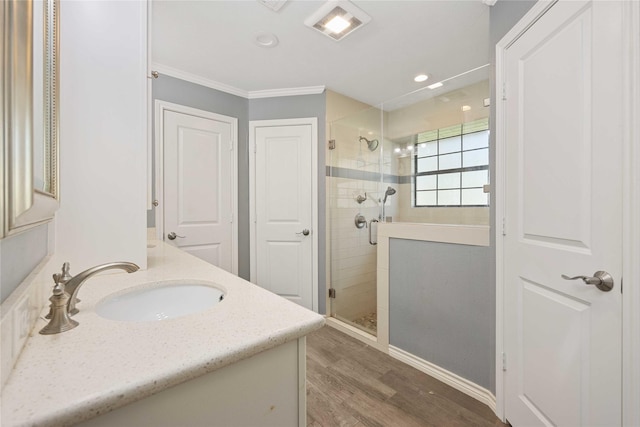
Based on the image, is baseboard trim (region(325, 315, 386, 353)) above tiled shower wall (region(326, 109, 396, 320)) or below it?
below

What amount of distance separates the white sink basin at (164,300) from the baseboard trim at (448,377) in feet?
5.38

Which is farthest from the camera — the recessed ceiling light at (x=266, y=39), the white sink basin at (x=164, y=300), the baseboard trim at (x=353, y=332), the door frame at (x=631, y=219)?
the baseboard trim at (x=353, y=332)

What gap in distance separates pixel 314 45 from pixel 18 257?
206cm

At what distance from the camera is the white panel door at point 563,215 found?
2.96 ft

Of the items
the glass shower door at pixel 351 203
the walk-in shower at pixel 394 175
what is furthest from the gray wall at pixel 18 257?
the glass shower door at pixel 351 203

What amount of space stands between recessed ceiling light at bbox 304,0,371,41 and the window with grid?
1.04 meters

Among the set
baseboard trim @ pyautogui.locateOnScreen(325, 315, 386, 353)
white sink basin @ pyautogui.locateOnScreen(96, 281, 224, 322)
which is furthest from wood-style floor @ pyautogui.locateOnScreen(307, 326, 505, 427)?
white sink basin @ pyautogui.locateOnScreen(96, 281, 224, 322)

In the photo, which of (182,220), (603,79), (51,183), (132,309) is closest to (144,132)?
(51,183)

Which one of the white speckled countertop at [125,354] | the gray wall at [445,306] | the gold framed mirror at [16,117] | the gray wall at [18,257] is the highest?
the gold framed mirror at [16,117]

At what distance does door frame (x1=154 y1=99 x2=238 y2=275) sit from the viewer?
7.47 ft

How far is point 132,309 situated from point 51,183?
1.56 feet

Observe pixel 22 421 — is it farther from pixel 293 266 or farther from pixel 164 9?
pixel 293 266

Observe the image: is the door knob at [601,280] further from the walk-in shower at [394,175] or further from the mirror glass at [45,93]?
the mirror glass at [45,93]

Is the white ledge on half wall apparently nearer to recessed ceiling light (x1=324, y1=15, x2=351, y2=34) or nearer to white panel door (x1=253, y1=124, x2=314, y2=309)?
white panel door (x1=253, y1=124, x2=314, y2=309)
